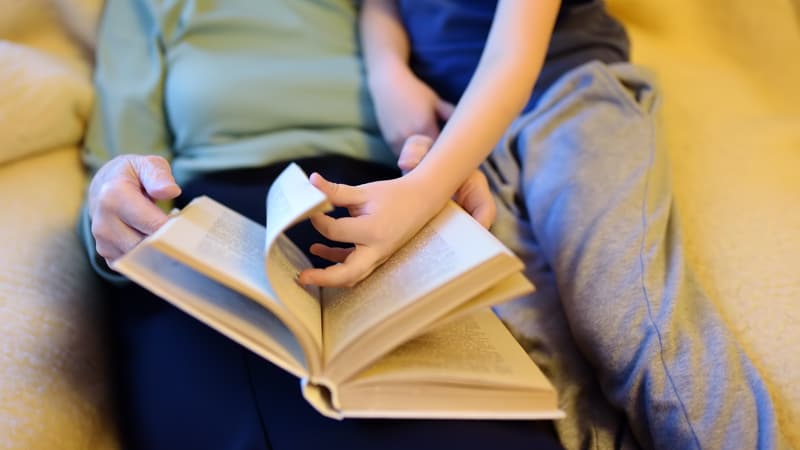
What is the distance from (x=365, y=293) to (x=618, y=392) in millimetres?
269

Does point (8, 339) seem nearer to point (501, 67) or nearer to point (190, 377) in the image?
point (190, 377)

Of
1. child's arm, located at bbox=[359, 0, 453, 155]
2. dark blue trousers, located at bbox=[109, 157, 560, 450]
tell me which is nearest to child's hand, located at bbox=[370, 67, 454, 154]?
child's arm, located at bbox=[359, 0, 453, 155]

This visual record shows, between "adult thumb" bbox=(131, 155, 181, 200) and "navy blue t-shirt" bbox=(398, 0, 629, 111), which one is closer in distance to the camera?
"adult thumb" bbox=(131, 155, 181, 200)

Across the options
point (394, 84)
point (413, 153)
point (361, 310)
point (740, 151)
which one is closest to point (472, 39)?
point (394, 84)

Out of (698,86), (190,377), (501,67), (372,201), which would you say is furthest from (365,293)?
(698,86)

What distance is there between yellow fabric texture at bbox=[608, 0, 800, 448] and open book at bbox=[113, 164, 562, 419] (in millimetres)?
265

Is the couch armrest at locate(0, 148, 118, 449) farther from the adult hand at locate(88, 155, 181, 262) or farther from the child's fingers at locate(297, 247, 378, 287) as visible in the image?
the child's fingers at locate(297, 247, 378, 287)

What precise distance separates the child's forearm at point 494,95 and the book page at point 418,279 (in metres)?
0.07

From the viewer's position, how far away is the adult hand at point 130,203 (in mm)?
509

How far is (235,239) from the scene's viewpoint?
49 cm

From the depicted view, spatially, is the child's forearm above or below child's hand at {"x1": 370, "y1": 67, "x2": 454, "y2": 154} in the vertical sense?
above

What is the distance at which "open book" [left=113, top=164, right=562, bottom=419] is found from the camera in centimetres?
43

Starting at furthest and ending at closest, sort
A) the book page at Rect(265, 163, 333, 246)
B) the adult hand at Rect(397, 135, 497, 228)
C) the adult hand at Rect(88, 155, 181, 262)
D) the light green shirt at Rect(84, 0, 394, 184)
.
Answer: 1. the light green shirt at Rect(84, 0, 394, 184)
2. the adult hand at Rect(397, 135, 497, 228)
3. the adult hand at Rect(88, 155, 181, 262)
4. the book page at Rect(265, 163, 333, 246)

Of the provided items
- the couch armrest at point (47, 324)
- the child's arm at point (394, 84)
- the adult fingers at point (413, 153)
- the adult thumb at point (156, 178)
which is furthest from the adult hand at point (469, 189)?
the couch armrest at point (47, 324)
